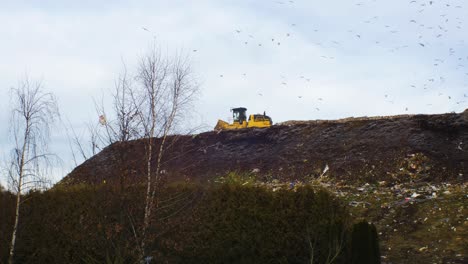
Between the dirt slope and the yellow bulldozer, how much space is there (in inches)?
87.2

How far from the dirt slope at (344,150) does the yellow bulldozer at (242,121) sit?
222 cm

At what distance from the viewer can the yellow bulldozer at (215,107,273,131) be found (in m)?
29.5

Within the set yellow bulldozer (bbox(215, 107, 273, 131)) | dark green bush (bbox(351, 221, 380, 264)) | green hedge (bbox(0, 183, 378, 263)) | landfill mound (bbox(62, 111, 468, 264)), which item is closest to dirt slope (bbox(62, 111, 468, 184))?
landfill mound (bbox(62, 111, 468, 264))

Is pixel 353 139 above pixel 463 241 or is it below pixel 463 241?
above

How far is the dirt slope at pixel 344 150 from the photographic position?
20059mm

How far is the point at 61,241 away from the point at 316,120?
17962 millimetres

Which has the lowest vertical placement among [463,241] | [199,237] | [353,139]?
[463,241]

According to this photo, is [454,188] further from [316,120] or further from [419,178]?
[316,120]

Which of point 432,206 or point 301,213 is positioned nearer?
point 301,213

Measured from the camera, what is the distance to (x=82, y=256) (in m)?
10.4

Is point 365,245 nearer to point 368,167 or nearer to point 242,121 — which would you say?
point 368,167

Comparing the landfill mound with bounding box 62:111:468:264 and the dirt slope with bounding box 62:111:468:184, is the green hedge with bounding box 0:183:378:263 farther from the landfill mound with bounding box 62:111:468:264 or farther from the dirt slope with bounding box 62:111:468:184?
the dirt slope with bounding box 62:111:468:184

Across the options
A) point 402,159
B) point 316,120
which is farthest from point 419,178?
point 316,120

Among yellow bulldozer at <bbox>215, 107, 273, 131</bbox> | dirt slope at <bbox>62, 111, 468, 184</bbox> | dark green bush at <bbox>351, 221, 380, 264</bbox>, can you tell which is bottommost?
dark green bush at <bbox>351, 221, 380, 264</bbox>
